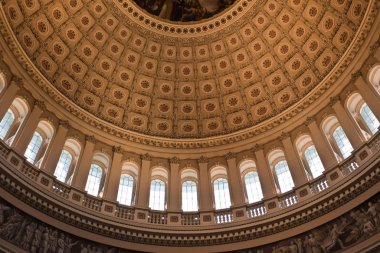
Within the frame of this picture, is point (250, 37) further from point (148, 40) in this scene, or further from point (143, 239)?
point (143, 239)

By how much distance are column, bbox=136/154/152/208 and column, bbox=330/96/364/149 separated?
10972mm

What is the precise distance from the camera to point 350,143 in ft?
75.7

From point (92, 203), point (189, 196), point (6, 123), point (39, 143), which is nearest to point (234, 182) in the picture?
point (189, 196)

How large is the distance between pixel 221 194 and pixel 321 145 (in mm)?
6095

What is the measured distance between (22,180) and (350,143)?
15.7 metres

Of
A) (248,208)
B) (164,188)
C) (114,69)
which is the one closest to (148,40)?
(114,69)

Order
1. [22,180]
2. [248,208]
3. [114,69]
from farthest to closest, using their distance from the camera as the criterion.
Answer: [114,69]
[248,208]
[22,180]

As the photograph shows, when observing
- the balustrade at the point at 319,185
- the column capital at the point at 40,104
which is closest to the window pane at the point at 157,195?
the column capital at the point at 40,104

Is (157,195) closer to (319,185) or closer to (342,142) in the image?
(319,185)

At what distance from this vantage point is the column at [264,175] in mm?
24414

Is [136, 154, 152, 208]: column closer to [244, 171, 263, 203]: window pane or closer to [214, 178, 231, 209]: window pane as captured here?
[214, 178, 231, 209]: window pane

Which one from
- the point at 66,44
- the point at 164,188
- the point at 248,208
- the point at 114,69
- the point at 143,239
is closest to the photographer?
the point at 143,239

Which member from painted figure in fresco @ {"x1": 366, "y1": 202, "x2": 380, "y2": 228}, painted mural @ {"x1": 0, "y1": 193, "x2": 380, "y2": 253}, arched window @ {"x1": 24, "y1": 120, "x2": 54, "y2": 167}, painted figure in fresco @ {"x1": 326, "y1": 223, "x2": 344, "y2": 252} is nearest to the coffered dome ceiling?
arched window @ {"x1": 24, "y1": 120, "x2": 54, "y2": 167}

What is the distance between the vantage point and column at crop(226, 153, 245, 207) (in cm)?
2477
